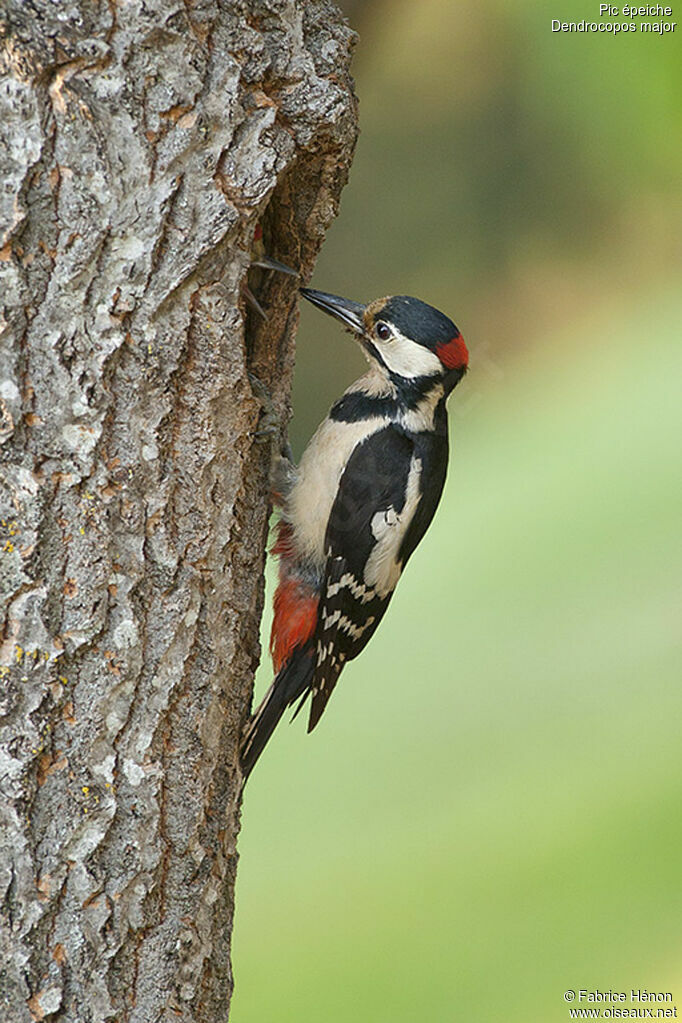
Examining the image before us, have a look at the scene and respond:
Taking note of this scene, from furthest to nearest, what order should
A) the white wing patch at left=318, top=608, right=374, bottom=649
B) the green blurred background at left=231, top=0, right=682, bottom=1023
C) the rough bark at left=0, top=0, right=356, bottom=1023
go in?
the green blurred background at left=231, top=0, right=682, bottom=1023 → the white wing patch at left=318, top=608, right=374, bottom=649 → the rough bark at left=0, top=0, right=356, bottom=1023

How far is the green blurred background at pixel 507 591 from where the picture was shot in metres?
2.46

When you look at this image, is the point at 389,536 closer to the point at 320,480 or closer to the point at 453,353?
the point at 320,480

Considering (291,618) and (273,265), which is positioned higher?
(273,265)

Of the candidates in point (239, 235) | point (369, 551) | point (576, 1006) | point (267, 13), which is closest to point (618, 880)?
point (576, 1006)

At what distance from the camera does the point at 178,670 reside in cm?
120

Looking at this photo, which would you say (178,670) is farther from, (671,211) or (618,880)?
(671,211)

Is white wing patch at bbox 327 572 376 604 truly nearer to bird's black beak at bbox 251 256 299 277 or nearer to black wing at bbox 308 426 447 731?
black wing at bbox 308 426 447 731

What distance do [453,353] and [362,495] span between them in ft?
0.95

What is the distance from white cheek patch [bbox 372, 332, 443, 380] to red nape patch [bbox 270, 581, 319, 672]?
411mm

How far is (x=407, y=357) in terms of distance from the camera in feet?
5.67

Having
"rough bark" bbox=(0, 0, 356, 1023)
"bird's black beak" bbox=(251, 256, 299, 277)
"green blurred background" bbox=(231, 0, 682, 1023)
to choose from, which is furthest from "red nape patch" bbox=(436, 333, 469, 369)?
"green blurred background" bbox=(231, 0, 682, 1023)

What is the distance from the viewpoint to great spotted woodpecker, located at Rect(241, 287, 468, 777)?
5.54 feet

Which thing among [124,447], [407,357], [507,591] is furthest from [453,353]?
[507,591]

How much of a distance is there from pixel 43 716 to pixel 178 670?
0.17 metres
